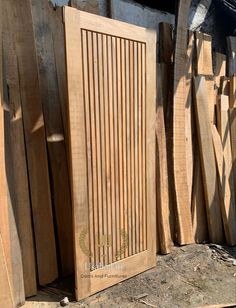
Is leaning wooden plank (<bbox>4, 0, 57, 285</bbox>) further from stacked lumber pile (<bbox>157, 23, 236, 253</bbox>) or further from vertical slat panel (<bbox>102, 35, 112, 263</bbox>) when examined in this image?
stacked lumber pile (<bbox>157, 23, 236, 253</bbox>)

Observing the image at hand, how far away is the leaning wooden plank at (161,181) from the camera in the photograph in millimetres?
2684

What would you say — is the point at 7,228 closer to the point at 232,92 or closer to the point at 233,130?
the point at 233,130

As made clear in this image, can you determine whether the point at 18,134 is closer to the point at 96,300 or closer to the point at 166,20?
the point at 96,300

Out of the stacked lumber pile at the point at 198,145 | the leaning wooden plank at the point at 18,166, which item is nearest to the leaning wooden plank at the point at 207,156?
the stacked lumber pile at the point at 198,145

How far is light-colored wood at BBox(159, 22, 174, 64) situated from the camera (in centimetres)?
280

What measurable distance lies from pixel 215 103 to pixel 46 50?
1.68m

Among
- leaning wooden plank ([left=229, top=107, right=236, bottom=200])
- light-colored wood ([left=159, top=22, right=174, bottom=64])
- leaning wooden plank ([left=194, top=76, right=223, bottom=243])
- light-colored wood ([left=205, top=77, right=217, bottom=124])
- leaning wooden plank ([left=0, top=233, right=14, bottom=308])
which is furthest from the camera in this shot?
leaning wooden plank ([left=229, top=107, right=236, bottom=200])

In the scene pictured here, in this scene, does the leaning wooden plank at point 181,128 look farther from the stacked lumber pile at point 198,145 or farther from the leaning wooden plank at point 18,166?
the leaning wooden plank at point 18,166

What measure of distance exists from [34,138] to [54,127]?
0.61 ft

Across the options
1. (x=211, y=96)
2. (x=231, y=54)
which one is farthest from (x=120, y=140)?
(x=231, y=54)

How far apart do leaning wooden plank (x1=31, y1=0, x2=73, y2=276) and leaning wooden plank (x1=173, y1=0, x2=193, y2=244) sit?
994 mm

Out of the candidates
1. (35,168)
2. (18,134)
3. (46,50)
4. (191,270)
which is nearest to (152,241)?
(191,270)

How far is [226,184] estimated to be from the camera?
3035 millimetres

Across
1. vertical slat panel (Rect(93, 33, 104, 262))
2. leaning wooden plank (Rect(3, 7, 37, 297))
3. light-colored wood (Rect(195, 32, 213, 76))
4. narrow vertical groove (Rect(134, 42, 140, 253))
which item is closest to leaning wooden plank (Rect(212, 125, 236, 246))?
light-colored wood (Rect(195, 32, 213, 76))
